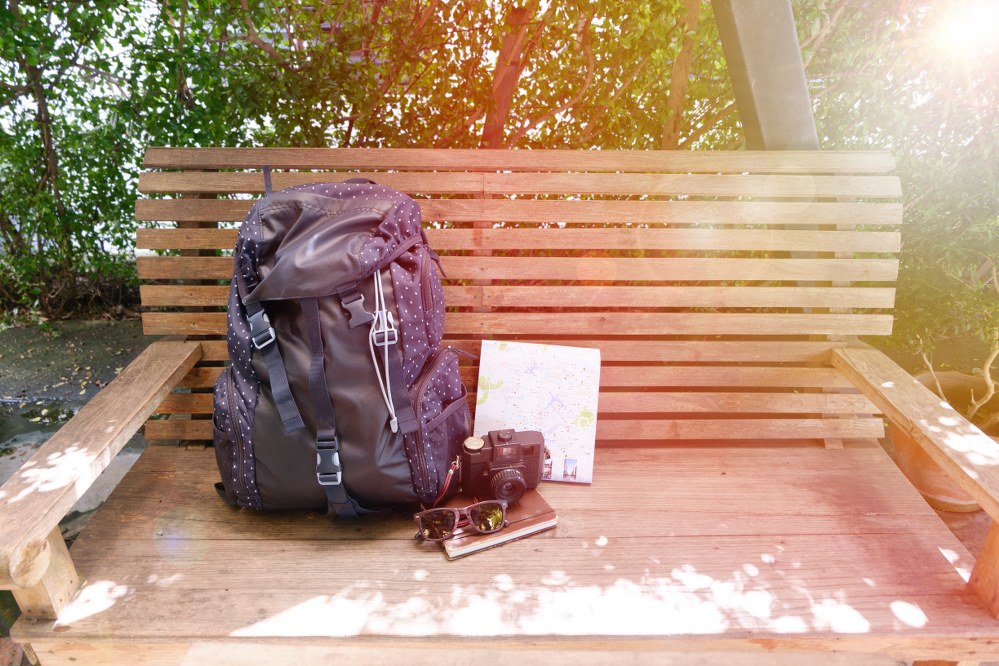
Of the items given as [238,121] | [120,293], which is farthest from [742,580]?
[120,293]

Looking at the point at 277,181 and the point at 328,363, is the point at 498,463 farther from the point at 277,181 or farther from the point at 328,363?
the point at 277,181

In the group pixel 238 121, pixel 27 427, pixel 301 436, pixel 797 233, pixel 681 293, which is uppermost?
pixel 238 121

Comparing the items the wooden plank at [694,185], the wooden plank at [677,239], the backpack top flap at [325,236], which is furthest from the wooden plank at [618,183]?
the backpack top flap at [325,236]

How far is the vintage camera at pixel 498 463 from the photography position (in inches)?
66.7

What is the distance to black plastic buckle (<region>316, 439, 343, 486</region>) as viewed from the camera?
1.54 metres

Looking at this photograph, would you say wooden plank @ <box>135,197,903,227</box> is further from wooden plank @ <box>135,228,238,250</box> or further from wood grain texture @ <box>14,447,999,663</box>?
wood grain texture @ <box>14,447,999,663</box>

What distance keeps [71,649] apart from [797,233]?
2.28 metres

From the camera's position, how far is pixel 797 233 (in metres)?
2.00

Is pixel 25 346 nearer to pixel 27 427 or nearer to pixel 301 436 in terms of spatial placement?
pixel 27 427

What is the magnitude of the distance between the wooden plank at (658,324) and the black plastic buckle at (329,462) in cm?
64

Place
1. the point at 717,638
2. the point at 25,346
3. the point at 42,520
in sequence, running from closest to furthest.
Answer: the point at 42,520, the point at 717,638, the point at 25,346

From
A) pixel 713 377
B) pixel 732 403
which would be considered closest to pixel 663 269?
pixel 713 377

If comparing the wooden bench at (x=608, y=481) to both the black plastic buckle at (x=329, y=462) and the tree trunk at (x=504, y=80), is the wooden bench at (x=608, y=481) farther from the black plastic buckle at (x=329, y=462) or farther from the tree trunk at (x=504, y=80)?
the tree trunk at (x=504, y=80)

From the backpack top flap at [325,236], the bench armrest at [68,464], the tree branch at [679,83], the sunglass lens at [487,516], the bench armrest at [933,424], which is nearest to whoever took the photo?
the bench armrest at [68,464]
